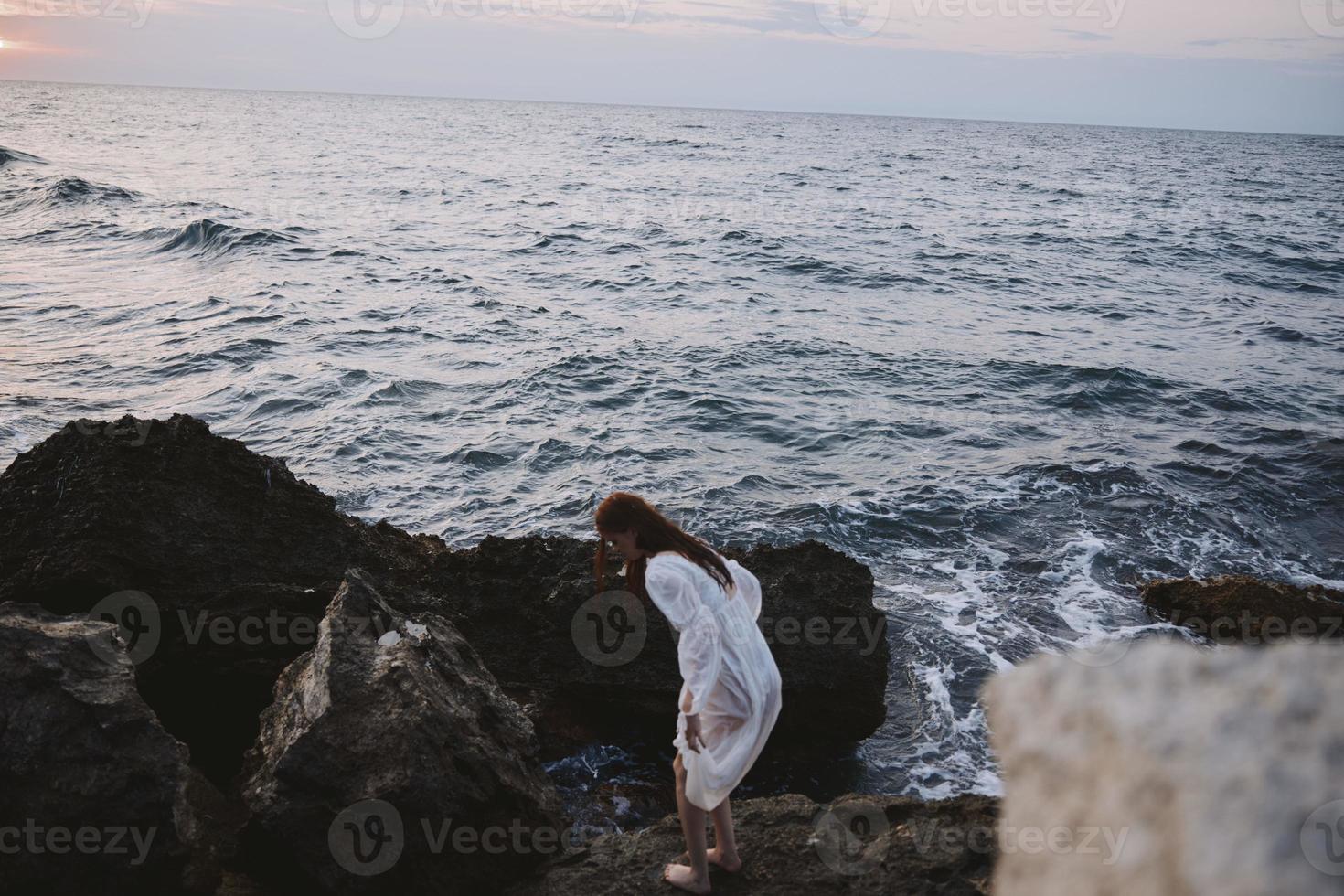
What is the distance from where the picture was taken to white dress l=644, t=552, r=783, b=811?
13.7 ft

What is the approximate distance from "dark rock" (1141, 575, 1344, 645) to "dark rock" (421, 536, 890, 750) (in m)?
4.00

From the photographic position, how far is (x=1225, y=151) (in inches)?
4439

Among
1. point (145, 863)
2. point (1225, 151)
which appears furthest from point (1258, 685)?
point (1225, 151)

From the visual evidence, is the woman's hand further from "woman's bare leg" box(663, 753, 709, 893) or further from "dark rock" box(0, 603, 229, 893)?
"dark rock" box(0, 603, 229, 893)

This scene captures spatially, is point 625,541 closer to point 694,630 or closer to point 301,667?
point 694,630

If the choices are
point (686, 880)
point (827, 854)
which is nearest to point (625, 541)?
point (686, 880)

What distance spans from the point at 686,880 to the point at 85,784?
8.73 ft

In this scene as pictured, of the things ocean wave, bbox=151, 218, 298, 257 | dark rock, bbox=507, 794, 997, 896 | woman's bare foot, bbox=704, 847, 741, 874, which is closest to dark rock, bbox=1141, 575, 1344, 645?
dark rock, bbox=507, 794, 997, 896

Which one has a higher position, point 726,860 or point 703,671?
point 703,671

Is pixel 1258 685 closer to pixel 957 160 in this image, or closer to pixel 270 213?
pixel 270 213

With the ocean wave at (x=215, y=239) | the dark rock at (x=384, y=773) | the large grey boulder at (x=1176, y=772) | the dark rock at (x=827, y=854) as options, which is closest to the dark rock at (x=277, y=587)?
the dark rock at (x=384, y=773)

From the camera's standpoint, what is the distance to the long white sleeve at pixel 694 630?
4184 mm

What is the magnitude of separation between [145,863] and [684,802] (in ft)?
7.60

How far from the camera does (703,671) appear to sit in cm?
418
